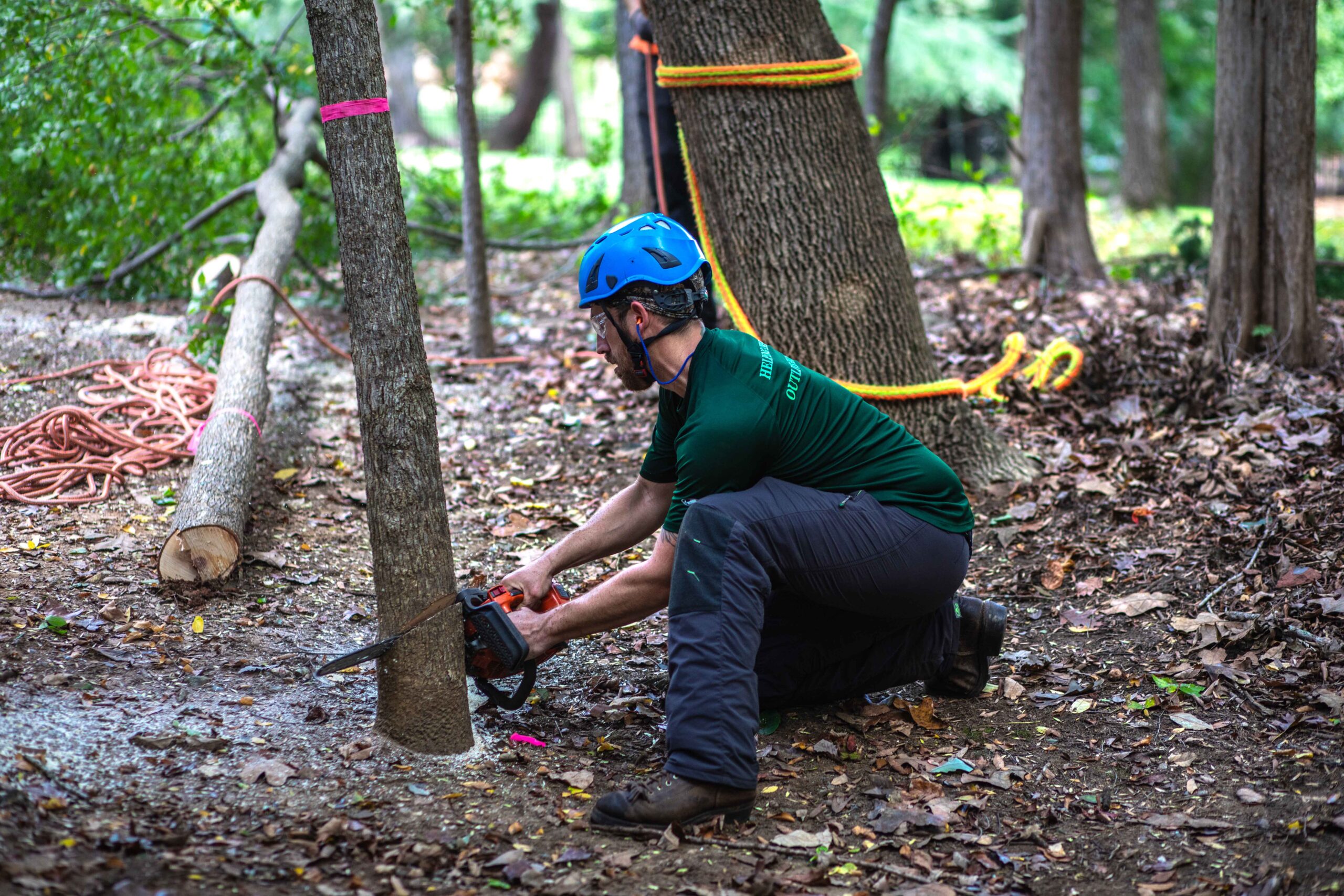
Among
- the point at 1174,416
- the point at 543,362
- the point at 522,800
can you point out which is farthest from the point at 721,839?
the point at 543,362

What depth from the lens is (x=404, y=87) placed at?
27594 mm

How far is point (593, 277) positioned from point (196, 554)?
5.83ft

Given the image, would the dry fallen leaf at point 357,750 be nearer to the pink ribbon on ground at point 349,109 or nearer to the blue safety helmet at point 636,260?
the blue safety helmet at point 636,260

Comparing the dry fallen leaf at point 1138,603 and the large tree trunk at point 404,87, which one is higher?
the large tree trunk at point 404,87

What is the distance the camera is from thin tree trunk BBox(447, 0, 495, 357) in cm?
646

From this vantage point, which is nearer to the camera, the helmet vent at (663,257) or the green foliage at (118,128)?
the helmet vent at (663,257)

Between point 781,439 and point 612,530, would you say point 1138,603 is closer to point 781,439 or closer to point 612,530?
point 781,439

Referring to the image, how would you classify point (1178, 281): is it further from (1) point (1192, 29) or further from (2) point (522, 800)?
(1) point (1192, 29)

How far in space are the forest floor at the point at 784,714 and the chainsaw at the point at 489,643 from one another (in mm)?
157

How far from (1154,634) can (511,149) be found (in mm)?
21442

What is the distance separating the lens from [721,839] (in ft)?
8.60

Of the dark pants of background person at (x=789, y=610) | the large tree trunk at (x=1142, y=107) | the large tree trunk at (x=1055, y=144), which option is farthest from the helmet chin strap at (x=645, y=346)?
the large tree trunk at (x=1142, y=107)

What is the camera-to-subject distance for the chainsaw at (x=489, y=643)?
287 centimetres

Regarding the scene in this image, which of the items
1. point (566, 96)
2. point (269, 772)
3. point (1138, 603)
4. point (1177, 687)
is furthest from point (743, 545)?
point (566, 96)
